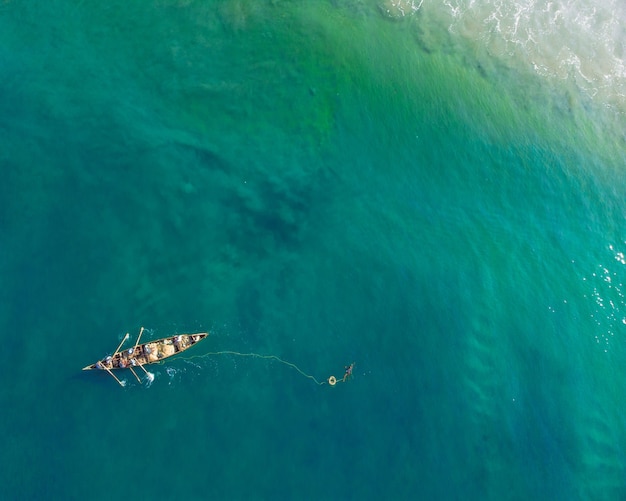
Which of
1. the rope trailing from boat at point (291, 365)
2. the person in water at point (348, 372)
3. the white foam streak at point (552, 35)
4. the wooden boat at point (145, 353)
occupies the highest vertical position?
the white foam streak at point (552, 35)

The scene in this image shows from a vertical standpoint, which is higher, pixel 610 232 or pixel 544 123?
pixel 544 123

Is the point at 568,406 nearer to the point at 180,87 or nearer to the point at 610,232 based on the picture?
the point at 610,232

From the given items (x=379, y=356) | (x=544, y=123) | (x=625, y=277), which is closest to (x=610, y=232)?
(x=625, y=277)

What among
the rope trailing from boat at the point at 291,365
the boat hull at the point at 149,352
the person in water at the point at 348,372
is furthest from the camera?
the person in water at the point at 348,372

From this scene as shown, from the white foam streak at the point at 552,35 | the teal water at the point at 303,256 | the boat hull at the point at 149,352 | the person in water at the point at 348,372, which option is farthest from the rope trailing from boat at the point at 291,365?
the white foam streak at the point at 552,35

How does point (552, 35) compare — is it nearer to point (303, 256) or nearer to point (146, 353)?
point (303, 256)

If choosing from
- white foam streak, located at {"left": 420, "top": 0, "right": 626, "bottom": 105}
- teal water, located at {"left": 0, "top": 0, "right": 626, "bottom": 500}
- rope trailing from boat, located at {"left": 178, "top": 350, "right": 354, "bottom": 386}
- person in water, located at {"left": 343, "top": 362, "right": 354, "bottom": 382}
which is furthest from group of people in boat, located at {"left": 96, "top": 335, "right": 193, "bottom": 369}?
white foam streak, located at {"left": 420, "top": 0, "right": 626, "bottom": 105}

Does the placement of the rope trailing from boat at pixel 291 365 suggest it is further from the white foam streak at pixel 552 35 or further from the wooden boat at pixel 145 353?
the white foam streak at pixel 552 35

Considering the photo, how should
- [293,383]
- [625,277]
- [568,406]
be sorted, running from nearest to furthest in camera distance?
[293,383] → [568,406] → [625,277]
